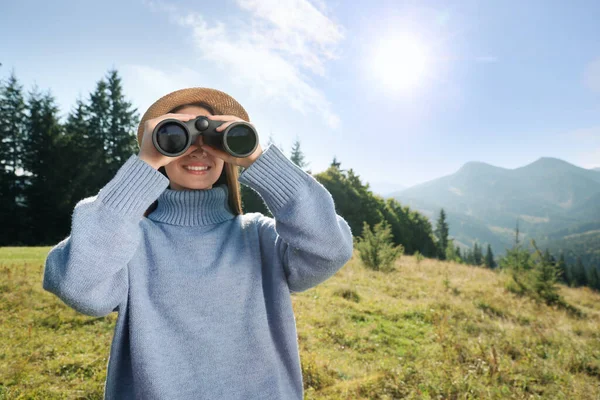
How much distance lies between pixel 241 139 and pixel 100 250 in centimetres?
80

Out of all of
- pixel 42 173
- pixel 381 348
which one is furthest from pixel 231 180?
pixel 42 173

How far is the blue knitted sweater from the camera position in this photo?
139cm

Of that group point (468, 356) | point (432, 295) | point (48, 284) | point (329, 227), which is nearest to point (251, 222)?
point (329, 227)

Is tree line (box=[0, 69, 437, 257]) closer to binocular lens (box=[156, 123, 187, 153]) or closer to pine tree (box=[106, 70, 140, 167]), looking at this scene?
pine tree (box=[106, 70, 140, 167])

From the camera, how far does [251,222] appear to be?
1.90 meters

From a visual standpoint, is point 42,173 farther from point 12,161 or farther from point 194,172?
point 194,172

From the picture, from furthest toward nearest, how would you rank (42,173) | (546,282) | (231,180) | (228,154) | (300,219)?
(42,173) → (546,282) → (231,180) → (228,154) → (300,219)

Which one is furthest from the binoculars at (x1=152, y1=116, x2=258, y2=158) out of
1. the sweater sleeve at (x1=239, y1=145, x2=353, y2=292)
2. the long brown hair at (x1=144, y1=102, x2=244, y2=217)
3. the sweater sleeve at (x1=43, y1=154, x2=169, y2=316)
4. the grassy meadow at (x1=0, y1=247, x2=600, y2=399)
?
the grassy meadow at (x1=0, y1=247, x2=600, y2=399)

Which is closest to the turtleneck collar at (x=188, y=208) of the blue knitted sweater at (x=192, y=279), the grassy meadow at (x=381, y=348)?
the blue knitted sweater at (x=192, y=279)

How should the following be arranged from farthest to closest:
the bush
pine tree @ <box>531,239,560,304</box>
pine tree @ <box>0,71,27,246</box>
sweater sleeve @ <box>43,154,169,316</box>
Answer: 1. pine tree @ <box>0,71,27,246</box>
2. the bush
3. pine tree @ <box>531,239,560,304</box>
4. sweater sleeve @ <box>43,154,169,316</box>

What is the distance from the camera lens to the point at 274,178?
5.25ft

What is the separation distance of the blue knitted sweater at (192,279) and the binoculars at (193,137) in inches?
4.2

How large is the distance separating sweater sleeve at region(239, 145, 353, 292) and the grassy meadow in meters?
2.58

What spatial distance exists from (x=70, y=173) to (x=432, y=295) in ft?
89.1
